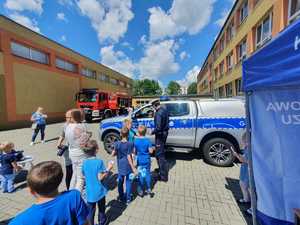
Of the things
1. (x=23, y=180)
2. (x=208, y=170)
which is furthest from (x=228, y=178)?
(x=23, y=180)

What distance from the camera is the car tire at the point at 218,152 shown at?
5160mm

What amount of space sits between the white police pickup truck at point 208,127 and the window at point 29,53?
15.4 m

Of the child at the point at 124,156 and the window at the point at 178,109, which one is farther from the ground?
the window at the point at 178,109

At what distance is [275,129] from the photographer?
206cm

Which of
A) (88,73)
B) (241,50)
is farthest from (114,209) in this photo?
(88,73)

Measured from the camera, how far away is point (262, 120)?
2.20 meters

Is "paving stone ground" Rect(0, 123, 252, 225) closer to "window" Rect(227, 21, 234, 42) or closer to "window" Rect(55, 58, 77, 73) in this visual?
"window" Rect(227, 21, 234, 42)

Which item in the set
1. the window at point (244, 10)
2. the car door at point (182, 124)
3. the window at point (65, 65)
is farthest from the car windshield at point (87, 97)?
the window at point (244, 10)

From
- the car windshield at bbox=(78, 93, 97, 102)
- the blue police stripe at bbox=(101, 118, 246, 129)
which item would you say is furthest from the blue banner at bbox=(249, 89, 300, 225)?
the car windshield at bbox=(78, 93, 97, 102)

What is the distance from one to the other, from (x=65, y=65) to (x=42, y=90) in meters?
5.58

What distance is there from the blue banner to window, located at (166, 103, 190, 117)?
3.31m

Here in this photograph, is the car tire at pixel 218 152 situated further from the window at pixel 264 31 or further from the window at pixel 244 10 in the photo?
the window at pixel 244 10

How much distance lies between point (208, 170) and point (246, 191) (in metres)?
1.73

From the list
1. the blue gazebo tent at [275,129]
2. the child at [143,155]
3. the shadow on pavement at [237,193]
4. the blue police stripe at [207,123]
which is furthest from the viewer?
the blue police stripe at [207,123]
